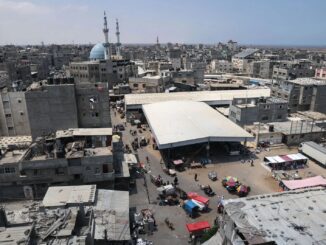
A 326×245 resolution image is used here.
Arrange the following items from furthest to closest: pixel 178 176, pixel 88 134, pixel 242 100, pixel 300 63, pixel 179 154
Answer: pixel 300 63 → pixel 242 100 → pixel 179 154 → pixel 178 176 → pixel 88 134

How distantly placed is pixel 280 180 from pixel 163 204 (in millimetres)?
15053

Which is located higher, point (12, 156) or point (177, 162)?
point (12, 156)

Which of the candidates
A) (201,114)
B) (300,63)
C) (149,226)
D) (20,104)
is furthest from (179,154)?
(300,63)

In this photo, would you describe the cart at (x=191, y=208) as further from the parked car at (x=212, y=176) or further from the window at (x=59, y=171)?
the window at (x=59, y=171)

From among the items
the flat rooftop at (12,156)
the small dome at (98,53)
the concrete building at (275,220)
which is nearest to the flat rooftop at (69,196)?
the flat rooftop at (12,156)

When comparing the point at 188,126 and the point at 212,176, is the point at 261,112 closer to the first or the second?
the point at 188,126

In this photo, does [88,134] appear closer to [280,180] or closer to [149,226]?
[149,226]

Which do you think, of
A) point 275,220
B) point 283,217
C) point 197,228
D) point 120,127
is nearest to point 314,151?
point 283,217

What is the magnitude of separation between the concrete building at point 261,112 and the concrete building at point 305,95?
950 centimetres

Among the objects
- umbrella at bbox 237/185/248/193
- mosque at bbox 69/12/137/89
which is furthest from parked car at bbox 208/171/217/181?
mosque at bbox 69/12/137/89

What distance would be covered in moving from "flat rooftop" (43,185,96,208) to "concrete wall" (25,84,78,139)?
578 inches

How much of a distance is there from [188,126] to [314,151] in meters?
18.6

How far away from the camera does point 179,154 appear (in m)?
41.5

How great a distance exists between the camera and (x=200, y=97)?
67062 millimetres
